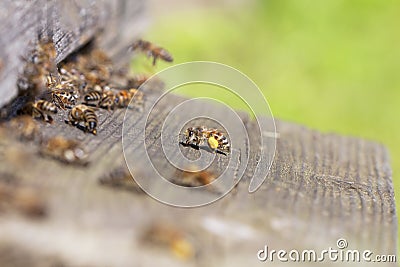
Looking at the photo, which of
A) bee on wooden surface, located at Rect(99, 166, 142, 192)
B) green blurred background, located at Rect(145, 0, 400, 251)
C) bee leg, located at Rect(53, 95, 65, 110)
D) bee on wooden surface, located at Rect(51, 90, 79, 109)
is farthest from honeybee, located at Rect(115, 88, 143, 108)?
green blurred background, located at Rect(145, 0, 400, 251)

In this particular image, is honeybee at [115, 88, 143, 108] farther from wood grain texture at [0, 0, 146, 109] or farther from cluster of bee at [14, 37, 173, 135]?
wood grain texture at [0, 0, 146, 109]

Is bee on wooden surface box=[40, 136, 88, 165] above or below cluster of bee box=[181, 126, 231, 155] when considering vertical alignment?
below

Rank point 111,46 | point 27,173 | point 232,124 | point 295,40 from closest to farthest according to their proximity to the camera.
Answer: point 27,173 → point 232,124 → point 111,46 → point 295,40

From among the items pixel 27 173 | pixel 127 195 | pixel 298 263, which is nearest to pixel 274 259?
pixel 298 263

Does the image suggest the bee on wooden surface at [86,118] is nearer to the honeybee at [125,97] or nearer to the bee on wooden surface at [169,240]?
the honeybee at [125,97]

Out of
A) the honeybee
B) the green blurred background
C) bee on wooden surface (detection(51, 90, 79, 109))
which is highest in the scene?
the green blurred background

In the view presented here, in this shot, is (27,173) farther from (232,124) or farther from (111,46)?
(111,46)

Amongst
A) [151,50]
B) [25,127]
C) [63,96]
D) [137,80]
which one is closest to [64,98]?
[63,96]
